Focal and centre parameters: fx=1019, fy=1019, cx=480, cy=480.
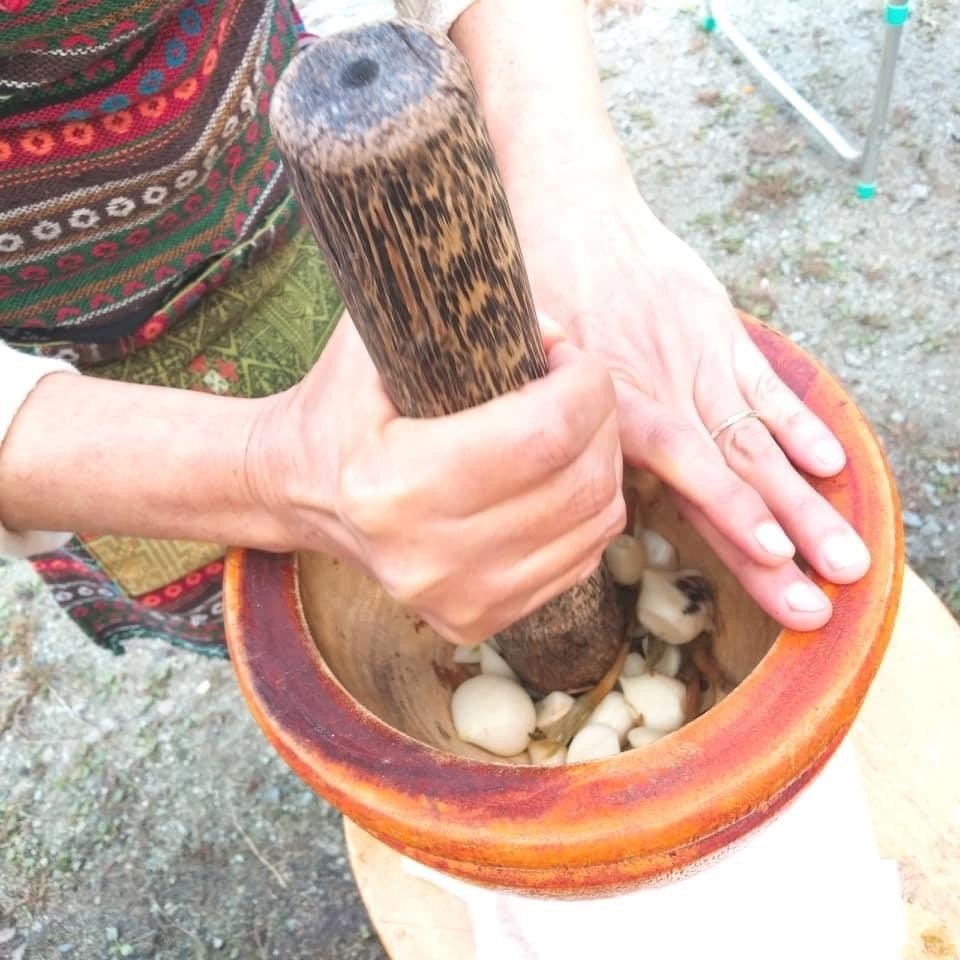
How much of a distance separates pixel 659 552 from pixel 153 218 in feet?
1.70

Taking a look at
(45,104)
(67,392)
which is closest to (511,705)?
(67,392)

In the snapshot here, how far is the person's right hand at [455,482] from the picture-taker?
0.53 m

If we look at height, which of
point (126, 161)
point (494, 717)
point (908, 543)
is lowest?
point (908, 543)

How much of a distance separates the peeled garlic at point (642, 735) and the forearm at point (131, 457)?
311mm

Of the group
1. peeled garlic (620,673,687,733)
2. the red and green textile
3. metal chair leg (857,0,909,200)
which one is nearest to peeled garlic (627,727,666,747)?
peeled garlic (620,673,687,733)

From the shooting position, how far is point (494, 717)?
794 millimetres

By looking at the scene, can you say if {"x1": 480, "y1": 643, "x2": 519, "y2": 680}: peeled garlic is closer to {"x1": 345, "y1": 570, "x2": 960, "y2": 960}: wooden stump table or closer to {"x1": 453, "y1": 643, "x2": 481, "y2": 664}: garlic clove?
{"x1": 453, "y1": 643, "x2": 481, "y2": 664}: garlic clove

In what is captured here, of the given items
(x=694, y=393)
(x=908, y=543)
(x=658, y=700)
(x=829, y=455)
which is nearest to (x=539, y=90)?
(x=694, y=393)

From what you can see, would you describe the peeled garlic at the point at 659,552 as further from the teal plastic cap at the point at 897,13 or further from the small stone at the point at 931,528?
the teal plastic cap at the point at 897,13

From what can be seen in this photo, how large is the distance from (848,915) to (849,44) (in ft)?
7.36

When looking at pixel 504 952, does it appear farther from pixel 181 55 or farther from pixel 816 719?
pixel 181 55

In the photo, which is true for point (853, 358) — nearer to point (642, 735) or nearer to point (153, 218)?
point (642, 735)

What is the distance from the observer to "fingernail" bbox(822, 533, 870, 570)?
25.7 inches

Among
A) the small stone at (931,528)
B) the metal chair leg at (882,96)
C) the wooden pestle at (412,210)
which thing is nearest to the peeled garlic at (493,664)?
the wooden pestle at (412,210)
